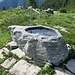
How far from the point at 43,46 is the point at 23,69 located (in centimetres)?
195

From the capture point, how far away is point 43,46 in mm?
14281

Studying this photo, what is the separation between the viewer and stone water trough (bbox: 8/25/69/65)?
1419cm

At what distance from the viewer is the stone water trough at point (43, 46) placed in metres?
14.2

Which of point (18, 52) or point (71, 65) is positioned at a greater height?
point (18, 52)

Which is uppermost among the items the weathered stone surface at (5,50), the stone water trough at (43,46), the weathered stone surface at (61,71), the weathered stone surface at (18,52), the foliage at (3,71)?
the stone water trough at (43,46)

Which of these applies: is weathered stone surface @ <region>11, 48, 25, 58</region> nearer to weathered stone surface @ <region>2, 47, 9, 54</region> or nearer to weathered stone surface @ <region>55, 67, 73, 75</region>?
weathered stone surface @ <region>2, 47, 9, 54</region>

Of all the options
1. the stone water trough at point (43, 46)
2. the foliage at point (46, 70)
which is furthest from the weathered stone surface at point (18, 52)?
the foliage at point (46, 70)

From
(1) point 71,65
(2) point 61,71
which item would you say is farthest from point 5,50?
(1) point 71,65

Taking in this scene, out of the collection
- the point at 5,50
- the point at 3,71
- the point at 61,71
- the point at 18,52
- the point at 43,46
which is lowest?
the point at 3,71

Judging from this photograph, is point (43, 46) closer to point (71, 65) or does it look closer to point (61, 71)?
point (61, 71)

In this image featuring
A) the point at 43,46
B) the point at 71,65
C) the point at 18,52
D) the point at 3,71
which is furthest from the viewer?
the point at 18,52

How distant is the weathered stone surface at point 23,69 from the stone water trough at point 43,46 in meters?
0.47

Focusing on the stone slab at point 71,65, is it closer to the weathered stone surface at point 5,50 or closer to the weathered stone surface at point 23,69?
the weathered stone surface at point 23,69

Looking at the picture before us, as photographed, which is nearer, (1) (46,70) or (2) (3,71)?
(1) (46,70)
